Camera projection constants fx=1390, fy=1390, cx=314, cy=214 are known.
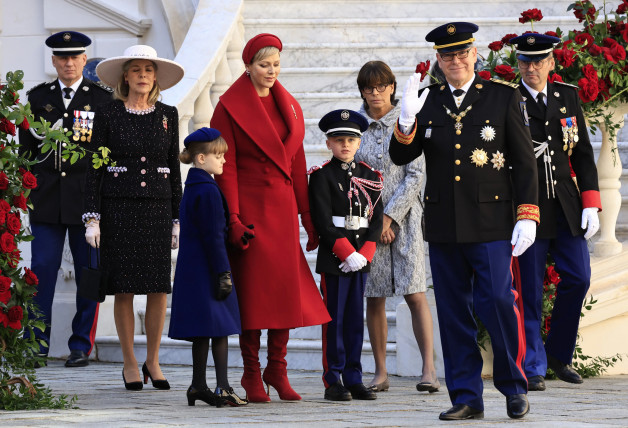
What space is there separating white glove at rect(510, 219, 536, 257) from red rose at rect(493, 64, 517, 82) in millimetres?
2138

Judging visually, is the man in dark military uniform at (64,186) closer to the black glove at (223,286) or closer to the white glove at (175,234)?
the white glove at (175,234)

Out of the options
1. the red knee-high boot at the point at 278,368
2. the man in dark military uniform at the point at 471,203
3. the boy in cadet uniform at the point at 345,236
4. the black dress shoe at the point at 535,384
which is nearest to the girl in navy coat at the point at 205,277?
the red knee-high boot at the point at 278,368

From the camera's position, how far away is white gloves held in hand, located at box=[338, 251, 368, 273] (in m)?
6.73

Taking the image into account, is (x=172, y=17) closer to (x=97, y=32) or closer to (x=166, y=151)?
(x=97, y=32)

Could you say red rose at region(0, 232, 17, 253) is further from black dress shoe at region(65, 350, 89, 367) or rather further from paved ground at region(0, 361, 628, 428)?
black dress shoe at region(65, 350, 89, 367)

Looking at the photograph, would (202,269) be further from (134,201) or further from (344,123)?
(344,123)

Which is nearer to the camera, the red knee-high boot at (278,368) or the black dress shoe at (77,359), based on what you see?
the red knee-high boot at (278,368)

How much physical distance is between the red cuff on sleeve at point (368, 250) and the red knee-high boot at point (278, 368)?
0.54 metres

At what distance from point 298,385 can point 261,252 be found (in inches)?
41.6

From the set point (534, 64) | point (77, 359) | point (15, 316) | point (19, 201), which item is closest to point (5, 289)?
point (15, 316)

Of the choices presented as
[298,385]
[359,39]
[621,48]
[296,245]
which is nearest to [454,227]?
[296,245]

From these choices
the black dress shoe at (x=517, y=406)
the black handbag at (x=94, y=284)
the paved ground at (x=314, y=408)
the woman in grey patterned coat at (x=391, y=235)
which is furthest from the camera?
the woman in grey patterned coat at (x=391, y=235)

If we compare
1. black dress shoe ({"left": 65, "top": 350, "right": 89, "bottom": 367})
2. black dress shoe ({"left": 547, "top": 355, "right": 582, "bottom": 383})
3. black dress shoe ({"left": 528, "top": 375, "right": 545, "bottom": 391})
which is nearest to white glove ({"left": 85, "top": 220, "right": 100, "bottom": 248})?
black dress shoe ({"left": 65, "top": 350, "right": 89, "bottom": 367})

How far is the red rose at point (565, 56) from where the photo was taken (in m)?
7.74
